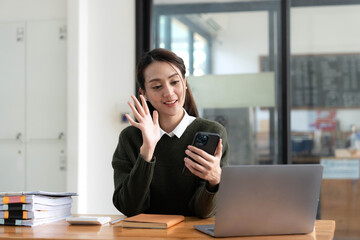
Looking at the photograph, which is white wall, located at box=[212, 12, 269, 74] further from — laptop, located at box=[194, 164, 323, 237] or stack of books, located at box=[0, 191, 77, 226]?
laptop, located at box=[194, 164, 323, 237]

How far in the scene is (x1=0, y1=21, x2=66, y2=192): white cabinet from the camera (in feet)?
15.0

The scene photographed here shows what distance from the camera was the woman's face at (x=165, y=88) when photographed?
2.24 meters

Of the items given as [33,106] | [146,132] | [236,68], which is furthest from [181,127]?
[33,106]

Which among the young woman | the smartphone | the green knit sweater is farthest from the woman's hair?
the smartphone

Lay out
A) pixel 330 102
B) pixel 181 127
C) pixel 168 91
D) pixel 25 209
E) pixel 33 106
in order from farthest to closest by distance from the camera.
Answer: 1. pixel 33 106
2. pixel 330 102
3. pixel 181 127
4. pixel 168 91
5. pixel 25 209

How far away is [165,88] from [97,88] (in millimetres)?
2371

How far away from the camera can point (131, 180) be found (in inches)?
81.4

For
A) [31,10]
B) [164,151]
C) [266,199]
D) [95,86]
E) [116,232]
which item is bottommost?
[116,232]

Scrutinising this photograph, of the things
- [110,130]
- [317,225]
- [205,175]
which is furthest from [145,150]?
[110,130]

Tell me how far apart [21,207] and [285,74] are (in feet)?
9.28

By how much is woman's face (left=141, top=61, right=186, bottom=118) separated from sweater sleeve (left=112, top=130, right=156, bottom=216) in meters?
0.22

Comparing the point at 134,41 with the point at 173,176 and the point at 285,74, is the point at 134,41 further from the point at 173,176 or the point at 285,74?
the point at 173,176

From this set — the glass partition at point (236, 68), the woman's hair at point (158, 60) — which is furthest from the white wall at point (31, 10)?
the woman's hair at point (158, 60)

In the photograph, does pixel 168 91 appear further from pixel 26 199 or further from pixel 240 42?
pixel 240 42
